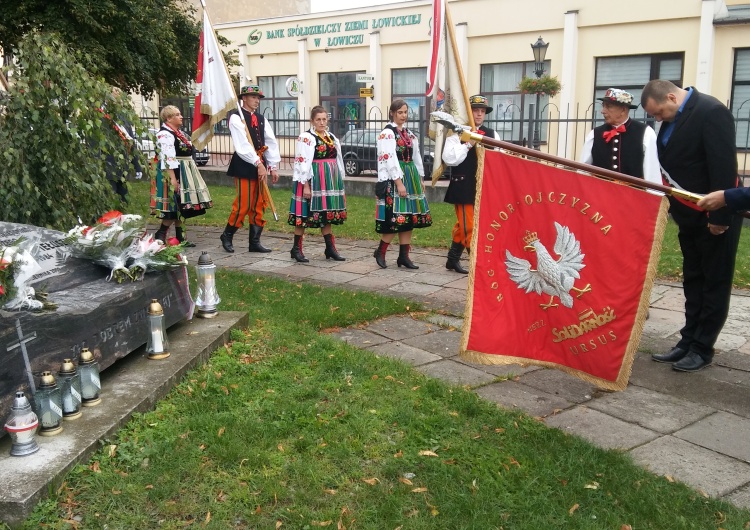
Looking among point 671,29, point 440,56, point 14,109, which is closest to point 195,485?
point 14,109

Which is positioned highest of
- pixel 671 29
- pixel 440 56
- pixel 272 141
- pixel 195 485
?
pixel 671 29

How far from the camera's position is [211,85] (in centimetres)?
867

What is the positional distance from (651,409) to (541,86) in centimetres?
1868

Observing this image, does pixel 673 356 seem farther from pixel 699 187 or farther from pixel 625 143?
pixel 625 143

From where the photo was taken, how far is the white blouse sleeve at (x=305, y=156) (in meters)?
8.16

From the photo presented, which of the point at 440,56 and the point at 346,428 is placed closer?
the point at 346,428

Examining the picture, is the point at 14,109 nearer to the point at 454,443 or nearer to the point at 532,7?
the point at 454,443

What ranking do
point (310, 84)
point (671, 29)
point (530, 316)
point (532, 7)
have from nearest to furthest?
point (530, 316)
point (671, 29)
point (532, 7)
point (310, 84)

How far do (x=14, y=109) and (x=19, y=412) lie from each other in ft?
9.52

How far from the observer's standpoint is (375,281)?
766 centimetres

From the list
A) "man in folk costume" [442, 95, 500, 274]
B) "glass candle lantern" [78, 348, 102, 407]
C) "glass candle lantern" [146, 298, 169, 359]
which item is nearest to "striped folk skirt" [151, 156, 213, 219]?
"man in folk costume" [442, 95, 500, 274]

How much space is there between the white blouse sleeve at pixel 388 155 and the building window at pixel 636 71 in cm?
1533

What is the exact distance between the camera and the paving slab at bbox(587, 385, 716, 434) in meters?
4.12

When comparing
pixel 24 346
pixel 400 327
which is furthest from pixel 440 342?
pixel 24 346
